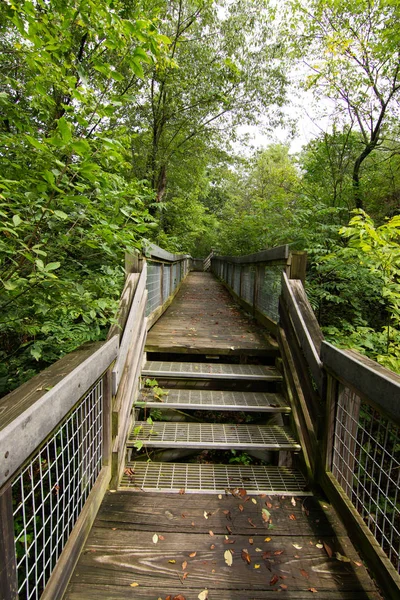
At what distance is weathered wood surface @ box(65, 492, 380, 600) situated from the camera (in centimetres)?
136

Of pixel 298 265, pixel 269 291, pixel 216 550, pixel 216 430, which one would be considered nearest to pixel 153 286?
pixel 269 291

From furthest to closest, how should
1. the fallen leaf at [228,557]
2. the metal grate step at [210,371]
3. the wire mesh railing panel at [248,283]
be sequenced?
the wire mesh railing panel at [248,283] → the metal grate step at [210,371] → the fallen leaf at [228,557]

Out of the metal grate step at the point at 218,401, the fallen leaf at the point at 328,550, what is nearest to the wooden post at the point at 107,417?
the metal grate step at the point at 218,401

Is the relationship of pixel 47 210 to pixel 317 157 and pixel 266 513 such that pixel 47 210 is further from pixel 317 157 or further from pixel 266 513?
pixel 317 157

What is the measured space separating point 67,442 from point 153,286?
10.3ft

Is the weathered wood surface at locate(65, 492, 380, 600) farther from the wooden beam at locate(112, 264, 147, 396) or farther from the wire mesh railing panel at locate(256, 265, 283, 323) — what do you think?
the wire mesh railing panel at locate(256, 265, 283, 323)

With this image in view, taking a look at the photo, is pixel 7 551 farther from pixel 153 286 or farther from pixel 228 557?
pixel 153 286

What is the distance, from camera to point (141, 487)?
2.00m

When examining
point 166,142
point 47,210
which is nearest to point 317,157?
point 166,142

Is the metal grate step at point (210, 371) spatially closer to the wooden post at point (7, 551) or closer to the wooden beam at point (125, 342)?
the wooden beam at point (125, 342)

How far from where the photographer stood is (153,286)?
4.33 meters

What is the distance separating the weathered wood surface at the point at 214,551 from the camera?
1358 mm

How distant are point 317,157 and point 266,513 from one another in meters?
6.56

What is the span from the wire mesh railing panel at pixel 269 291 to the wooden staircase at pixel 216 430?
86cm
